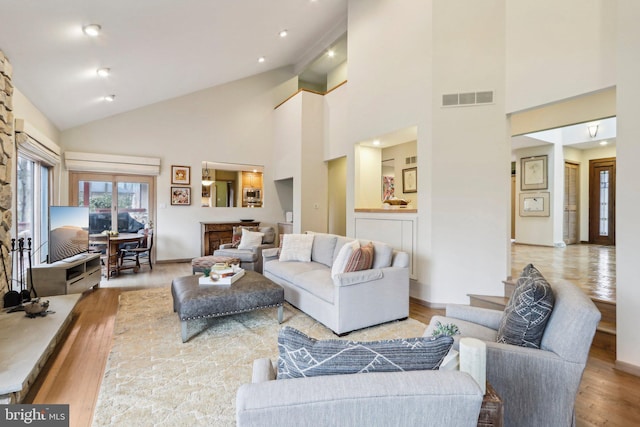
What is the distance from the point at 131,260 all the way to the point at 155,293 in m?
2.26

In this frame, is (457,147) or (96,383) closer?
(96,383)

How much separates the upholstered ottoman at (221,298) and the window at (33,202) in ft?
8.10

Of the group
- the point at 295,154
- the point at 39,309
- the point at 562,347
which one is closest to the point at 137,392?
the point at 39,309

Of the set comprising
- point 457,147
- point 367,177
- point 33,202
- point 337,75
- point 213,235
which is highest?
point 337,75

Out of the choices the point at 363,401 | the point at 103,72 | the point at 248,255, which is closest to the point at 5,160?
the point at 103,72

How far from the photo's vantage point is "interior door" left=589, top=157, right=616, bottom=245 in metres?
7.24

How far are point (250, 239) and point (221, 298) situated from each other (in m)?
2.93

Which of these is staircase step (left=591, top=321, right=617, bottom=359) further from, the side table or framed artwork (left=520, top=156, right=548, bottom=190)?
framed artwork (left=520, top=156, right=548, bottom=190)

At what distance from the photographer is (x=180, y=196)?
22.4ft

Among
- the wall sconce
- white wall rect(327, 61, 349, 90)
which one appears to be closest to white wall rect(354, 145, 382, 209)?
white wall rect(327, 61, 349, 90)

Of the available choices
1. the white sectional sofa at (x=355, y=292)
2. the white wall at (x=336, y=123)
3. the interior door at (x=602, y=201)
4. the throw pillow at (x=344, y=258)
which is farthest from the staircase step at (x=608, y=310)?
the interior door at (x=602, y=201)

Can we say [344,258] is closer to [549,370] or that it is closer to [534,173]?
[549,370]

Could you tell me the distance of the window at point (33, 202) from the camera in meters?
4.05

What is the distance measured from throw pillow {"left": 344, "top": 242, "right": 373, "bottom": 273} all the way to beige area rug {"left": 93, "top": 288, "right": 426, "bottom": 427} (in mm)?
620
